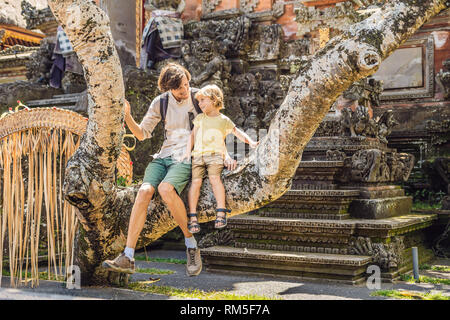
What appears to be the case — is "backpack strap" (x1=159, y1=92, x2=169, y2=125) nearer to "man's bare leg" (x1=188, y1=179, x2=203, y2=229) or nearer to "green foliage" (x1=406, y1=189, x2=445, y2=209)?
"man's bare leg" (x1=188, y1=179, x2=203, y2=229)

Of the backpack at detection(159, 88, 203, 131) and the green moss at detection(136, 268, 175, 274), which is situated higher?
the backpack at detection(159, 88, 203, 131)

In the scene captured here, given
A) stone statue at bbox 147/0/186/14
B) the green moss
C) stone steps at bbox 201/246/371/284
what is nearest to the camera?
stone steps at bbox 201/246/371/284

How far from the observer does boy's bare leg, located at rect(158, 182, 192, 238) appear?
4.38m

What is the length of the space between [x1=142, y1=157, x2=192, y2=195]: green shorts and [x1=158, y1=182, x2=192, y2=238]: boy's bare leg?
5cm

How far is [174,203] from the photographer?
4.41 m

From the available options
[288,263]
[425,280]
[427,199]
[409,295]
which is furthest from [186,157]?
[427,199]

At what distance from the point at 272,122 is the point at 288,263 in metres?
2.53

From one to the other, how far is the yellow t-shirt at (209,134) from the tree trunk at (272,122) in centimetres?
30

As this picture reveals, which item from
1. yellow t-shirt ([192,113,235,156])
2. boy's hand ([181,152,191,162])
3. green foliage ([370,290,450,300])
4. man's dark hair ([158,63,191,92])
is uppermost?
man's dark hair ([158,63,191,92])

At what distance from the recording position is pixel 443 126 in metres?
9.24

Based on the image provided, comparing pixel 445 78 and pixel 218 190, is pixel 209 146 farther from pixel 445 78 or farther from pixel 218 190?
pixel 445 78

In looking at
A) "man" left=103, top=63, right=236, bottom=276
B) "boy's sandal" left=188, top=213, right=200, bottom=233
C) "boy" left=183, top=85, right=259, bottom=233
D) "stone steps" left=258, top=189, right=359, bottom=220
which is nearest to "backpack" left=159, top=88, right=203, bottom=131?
"man" left=103, top=63, right=236, bottom=276

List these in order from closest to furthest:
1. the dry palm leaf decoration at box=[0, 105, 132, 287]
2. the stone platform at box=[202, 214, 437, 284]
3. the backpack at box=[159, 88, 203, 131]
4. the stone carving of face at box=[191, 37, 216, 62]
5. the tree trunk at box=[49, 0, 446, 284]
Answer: the tree trunk at box=[49, 0, 446, 284], the backpack at box=[159, 88, 203, 131], the dry palm leaf decoration at box=[0, 105, 132, 287], the stone platform at box=[202, 214, 437, 284], the stone carving of face at box=[191, 37, 216, 62]
